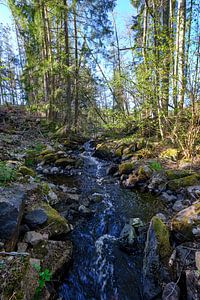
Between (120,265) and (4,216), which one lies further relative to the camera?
(120,265)

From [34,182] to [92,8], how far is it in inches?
382

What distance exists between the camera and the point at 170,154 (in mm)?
6930

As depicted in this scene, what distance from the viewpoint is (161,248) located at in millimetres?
2748

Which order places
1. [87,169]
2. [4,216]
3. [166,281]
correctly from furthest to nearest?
1. [87,169]
2. [4,216]
3. [166,281]

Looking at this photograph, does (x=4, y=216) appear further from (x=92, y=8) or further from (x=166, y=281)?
(x=92, y=8)

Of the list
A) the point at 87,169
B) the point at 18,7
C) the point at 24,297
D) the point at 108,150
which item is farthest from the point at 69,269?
the point at 18,7

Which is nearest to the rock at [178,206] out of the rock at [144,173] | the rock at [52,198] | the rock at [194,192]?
the rock at [194,192]

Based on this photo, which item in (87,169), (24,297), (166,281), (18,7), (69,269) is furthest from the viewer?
(18,7)

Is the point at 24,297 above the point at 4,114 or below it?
below

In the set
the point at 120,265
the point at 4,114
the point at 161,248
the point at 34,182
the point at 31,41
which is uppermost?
the point at 31,41

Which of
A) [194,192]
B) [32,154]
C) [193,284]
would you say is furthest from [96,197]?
[32,154]

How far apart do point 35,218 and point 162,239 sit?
6.48 ft

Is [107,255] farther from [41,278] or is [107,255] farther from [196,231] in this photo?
[196,231]

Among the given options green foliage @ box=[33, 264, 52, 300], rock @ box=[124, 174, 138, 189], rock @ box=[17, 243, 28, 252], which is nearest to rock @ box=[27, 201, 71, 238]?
rock @ box=[17, 243, 28, 252]
